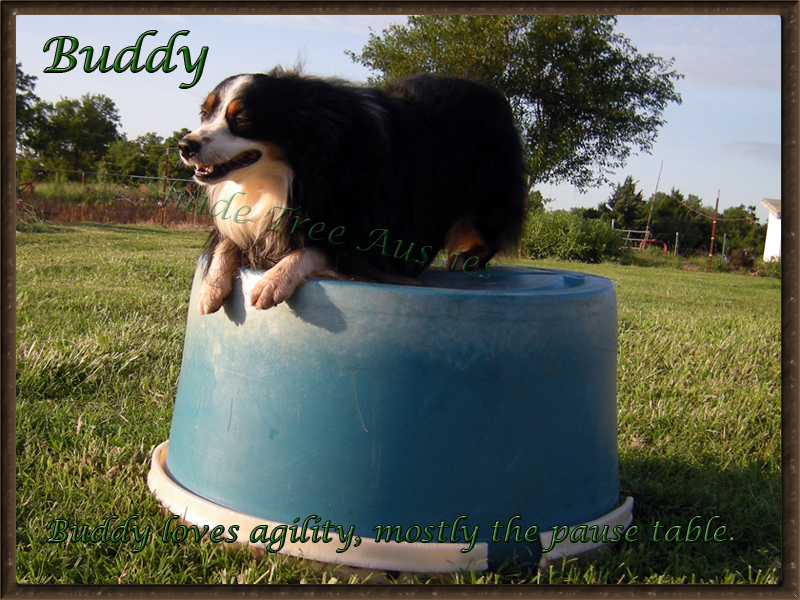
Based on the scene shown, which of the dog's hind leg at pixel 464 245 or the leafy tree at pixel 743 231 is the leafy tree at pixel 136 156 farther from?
the leafy tree at pixel 743 231

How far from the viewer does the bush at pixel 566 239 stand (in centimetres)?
1612

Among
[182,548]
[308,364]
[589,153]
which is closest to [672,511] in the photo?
[308,364]

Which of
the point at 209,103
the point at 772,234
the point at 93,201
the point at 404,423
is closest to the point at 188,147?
the point at 209,103

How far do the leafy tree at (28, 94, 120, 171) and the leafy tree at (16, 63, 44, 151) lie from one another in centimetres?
18

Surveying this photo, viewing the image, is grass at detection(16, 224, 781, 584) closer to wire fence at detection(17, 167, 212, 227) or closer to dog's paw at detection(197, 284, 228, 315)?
dog's paw at detection(197, 284, 228, 315)

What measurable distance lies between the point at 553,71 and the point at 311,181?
14.1 m

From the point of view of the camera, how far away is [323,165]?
2.32 metres

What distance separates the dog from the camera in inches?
89.3

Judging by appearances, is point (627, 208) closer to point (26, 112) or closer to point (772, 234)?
point (772, 234)

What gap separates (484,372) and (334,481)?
520mm

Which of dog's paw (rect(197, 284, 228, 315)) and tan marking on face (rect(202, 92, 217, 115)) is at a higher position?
tan marking on face (rect(202, 92, 217, 115))

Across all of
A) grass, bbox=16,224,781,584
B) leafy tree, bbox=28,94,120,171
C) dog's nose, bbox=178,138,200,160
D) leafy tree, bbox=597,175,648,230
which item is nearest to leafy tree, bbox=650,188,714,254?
leafy tree, bbox=597,175,648,230

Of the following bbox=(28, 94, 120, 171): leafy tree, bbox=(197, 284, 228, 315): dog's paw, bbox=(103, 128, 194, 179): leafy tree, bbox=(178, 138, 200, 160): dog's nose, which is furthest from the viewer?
bbox=(28, 94, 120, 171): leafy tree

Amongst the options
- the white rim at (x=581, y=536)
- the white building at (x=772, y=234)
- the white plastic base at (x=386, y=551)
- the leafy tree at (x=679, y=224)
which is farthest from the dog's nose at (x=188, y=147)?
the leafy tree at (x=679, y=224)
